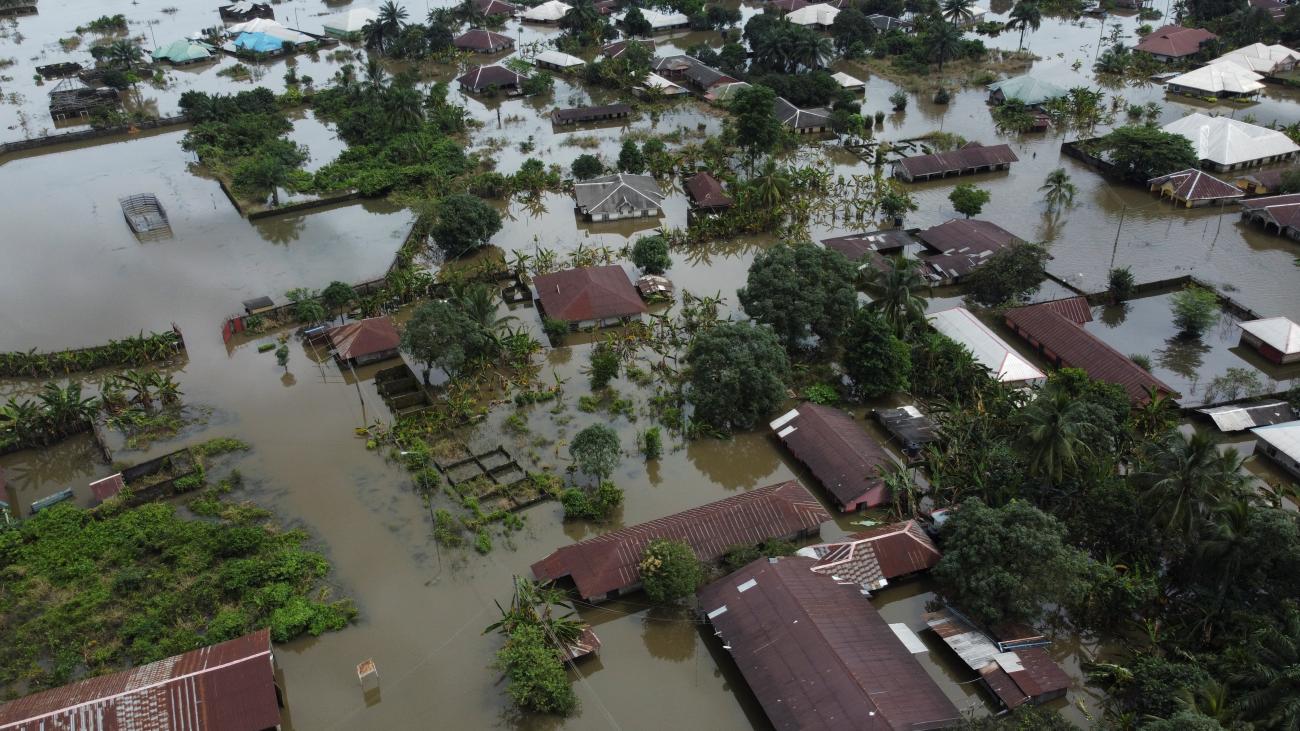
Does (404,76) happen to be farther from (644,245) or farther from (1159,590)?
(1159,590)

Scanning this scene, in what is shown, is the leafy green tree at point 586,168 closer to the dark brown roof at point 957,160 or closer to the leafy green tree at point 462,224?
the leafy green tree at point 462,224

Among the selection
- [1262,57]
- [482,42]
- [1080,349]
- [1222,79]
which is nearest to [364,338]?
[1080,349]

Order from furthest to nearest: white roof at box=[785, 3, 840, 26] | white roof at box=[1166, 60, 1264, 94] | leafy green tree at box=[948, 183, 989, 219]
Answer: white roof at box=[785, 3, 840, 26] → white roof at box=[1166, 60, 1264, 94] → leafy green tree at box=[948, 183, 989, 219]

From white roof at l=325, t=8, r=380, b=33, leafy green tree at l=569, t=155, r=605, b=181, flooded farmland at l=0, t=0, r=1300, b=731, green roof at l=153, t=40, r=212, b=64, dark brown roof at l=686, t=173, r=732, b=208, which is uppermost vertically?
white roof at l=325, t=8, r=380, b=33

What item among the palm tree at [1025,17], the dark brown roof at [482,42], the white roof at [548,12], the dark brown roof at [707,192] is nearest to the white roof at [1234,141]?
the palm tree at [1025,17]

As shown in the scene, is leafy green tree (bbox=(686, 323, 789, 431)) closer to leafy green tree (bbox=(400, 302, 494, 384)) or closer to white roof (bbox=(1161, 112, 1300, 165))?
leafy green tree (bbox=(400, 302, 494, 384))

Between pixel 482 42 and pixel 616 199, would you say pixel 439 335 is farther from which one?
pixel 482 42

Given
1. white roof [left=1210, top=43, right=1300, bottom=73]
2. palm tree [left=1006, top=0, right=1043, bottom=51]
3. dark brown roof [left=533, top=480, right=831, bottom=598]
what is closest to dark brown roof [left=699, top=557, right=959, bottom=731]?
dark brown roof [left=533, top=480, right=831, bottom=598]
